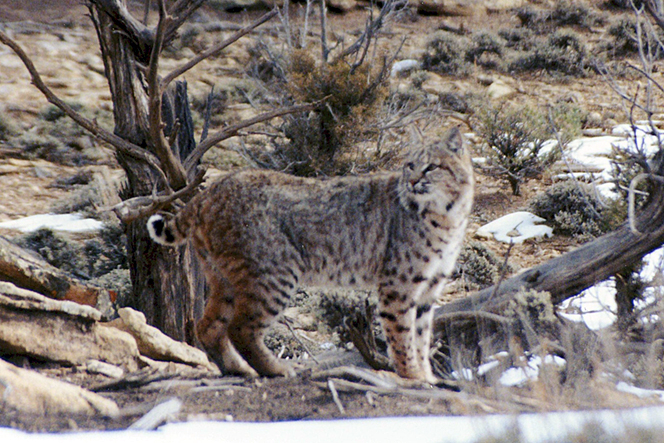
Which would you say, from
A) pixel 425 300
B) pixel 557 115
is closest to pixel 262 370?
pixel 425 300

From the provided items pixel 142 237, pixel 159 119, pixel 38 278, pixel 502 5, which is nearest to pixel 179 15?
pixel 159 119

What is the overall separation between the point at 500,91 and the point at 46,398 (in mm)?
15000

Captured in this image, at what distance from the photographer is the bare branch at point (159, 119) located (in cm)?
559

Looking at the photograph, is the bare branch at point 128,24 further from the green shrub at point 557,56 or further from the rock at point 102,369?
the green shrub at point 557,56

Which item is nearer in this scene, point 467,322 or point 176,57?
point 467,322

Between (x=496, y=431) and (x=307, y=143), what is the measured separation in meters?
7.74

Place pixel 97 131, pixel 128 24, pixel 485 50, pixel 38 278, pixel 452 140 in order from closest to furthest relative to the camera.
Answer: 1. pixel 452 140
2. pixel 38 278
3. pixel 97 131
4. pixel 128 24
5. pixel 485 50

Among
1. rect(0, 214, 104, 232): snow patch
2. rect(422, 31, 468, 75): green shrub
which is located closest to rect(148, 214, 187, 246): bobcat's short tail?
rect(0, 214, 104, 232): snow patch

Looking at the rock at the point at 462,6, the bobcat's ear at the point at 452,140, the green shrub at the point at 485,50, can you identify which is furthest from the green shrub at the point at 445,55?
the bobcat's ear at the point at 452,140

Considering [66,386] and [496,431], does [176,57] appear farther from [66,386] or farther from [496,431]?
[496,431]

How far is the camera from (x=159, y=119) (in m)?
6.17

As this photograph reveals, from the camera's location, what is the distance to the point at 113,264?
10930mm

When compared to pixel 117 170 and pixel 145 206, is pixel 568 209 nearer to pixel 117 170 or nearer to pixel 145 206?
pixel 145 206

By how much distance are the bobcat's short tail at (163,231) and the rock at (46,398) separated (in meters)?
1.64
